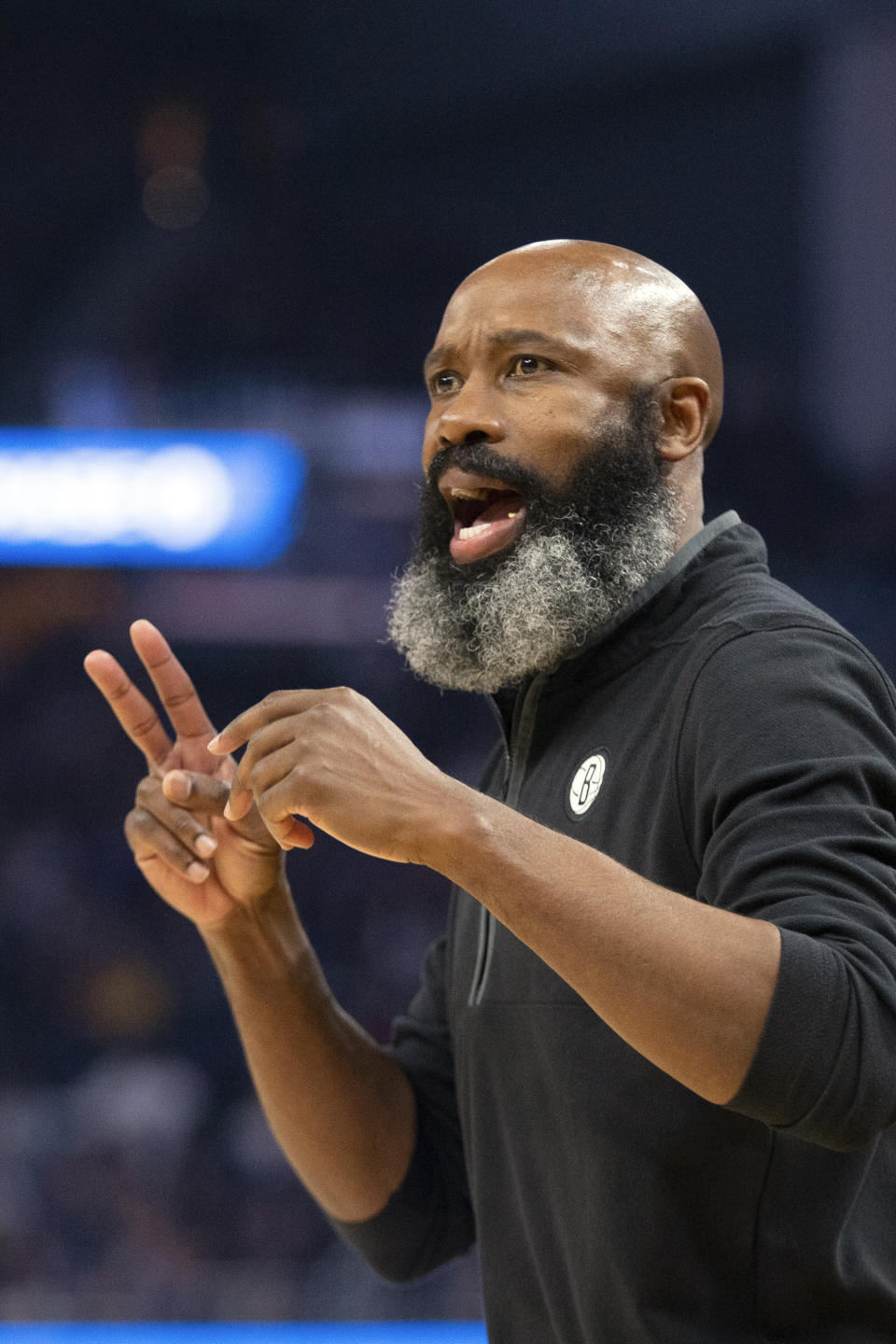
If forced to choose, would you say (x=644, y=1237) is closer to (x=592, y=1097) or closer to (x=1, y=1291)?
(x=592, y=1097)

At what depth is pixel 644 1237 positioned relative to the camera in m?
1.12

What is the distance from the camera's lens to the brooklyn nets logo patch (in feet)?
4.10

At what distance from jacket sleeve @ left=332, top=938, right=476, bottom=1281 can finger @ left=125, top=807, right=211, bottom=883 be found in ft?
1.04

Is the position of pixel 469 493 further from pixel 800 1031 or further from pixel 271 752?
pixel 800 1031

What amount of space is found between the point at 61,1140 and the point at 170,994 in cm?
81

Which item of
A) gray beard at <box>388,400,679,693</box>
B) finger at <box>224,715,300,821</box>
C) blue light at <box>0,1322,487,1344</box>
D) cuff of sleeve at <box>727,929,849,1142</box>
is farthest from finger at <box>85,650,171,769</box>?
blue light at <box>0,1322,487,1344</box>

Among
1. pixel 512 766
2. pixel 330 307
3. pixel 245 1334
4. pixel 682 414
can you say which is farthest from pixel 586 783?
pixel 330 307

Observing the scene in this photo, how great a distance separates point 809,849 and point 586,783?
1.08ft

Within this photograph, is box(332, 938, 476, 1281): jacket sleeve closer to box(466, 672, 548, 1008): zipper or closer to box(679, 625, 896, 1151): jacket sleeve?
box(466, 672, 548, 1008): zipper

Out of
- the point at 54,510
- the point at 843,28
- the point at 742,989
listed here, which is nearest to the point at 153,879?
the point at 742,989

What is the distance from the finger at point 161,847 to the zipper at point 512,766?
32 centimetres

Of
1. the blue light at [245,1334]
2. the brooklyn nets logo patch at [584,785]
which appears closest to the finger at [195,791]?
the brooklyn nets logo patch at [584,785]

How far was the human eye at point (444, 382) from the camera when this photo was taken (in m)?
1.48

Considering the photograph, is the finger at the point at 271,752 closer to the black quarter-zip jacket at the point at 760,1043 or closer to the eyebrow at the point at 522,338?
the black quarter-zip jacket at the point at 760,1043
